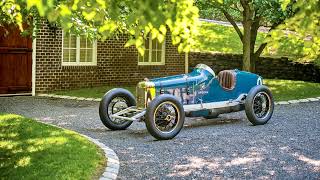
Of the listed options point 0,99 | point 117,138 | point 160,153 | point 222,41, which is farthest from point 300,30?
point 222,41

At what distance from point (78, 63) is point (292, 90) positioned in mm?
7766

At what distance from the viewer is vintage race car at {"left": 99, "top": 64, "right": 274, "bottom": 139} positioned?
8.79 metres

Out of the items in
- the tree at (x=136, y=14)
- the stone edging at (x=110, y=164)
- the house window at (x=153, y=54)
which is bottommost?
the stone edging at (x=110, y=164)

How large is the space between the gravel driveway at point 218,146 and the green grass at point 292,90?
2.95m

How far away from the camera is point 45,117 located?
38.4ft

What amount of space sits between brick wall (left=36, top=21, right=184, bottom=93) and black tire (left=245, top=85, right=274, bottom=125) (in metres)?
8.65

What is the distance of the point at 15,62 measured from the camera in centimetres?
1606

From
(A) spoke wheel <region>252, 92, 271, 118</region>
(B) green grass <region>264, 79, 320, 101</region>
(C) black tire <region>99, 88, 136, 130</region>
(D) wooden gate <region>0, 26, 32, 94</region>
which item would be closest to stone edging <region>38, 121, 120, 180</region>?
(C) black tire <region>99, 88, 136, 130</region>

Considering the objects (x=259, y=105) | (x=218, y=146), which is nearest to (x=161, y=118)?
(x=218, y=146)

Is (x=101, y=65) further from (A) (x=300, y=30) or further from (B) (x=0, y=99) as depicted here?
(A) (x=300, y=30)

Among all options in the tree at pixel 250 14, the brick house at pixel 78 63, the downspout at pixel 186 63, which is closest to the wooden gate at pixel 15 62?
the brick house at pixel 78 63

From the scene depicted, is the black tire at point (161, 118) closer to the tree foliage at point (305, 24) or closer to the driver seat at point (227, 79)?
the driver seat at point (227, 79)

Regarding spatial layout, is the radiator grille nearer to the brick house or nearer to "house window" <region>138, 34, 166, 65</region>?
the brick house

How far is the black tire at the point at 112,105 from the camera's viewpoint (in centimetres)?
959
